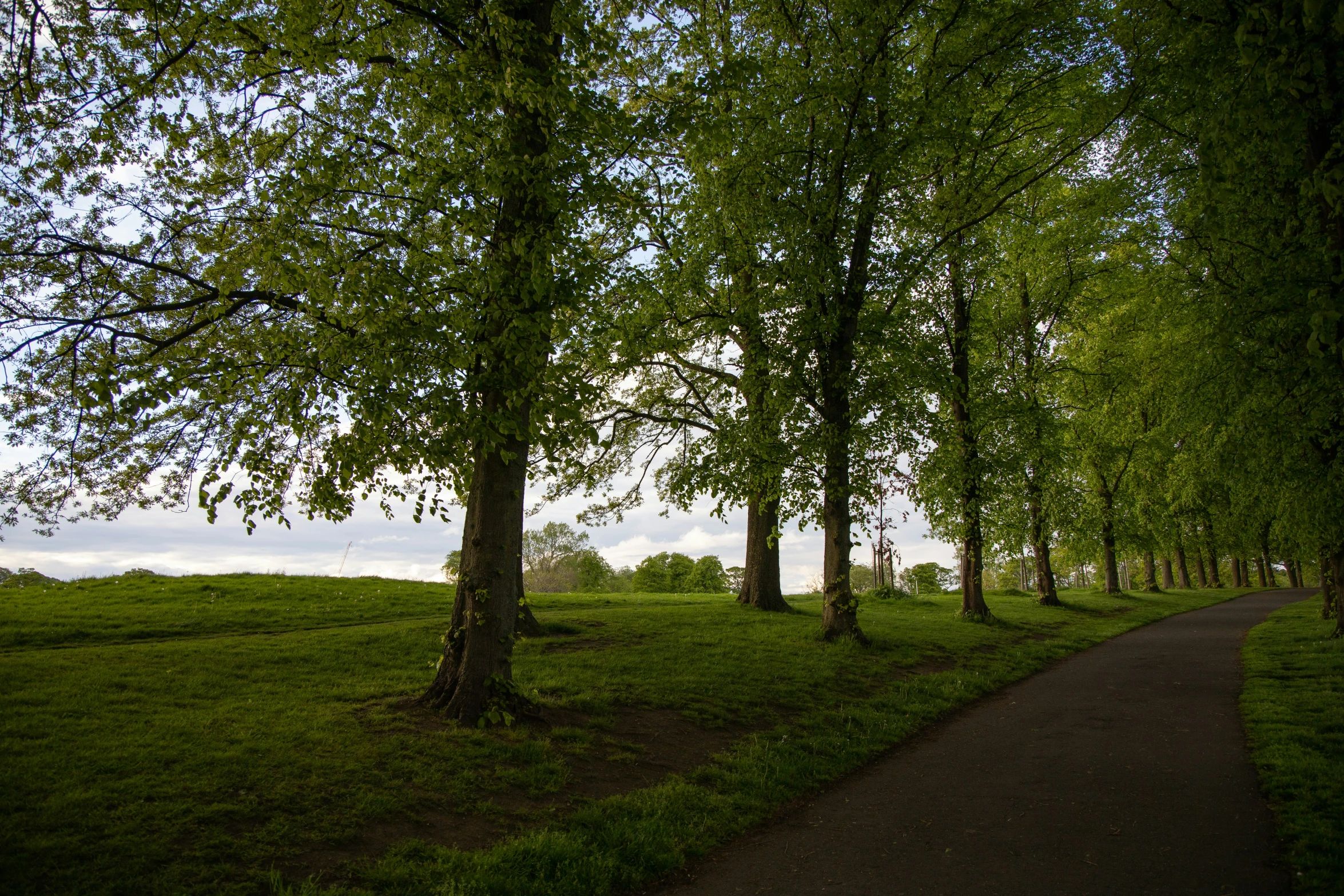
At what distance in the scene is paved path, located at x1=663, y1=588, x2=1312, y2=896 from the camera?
538 cm

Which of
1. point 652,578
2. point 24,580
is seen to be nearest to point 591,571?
point 652,578

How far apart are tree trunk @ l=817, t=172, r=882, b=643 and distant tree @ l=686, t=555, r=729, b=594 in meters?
35.2

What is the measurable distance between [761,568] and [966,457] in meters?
7.23

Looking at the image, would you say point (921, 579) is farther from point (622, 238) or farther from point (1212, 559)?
point (622, 238)

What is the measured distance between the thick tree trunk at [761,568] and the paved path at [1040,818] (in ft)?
33.8

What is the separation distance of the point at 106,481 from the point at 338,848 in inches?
326

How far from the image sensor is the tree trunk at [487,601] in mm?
8719

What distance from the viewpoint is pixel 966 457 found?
66.3ft

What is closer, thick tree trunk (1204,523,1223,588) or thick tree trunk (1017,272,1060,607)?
thick tree trunk (1017,272,1060,607)

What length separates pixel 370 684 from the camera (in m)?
10.1

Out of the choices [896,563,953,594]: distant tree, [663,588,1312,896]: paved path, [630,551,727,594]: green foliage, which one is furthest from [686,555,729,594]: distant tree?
[663,588,1312,896]: paved path

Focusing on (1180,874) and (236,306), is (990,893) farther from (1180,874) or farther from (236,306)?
(236,306)

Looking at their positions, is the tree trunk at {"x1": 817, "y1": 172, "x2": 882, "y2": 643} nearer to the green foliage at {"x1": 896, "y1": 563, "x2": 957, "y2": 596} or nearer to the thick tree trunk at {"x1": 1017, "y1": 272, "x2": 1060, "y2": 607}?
the thick tree trunk at {"x1": 1017, "y1": 272, "x2": 1060, "y2": 607}

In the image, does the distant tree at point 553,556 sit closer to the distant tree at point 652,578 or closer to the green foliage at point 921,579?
the distant tree at point 652,578
